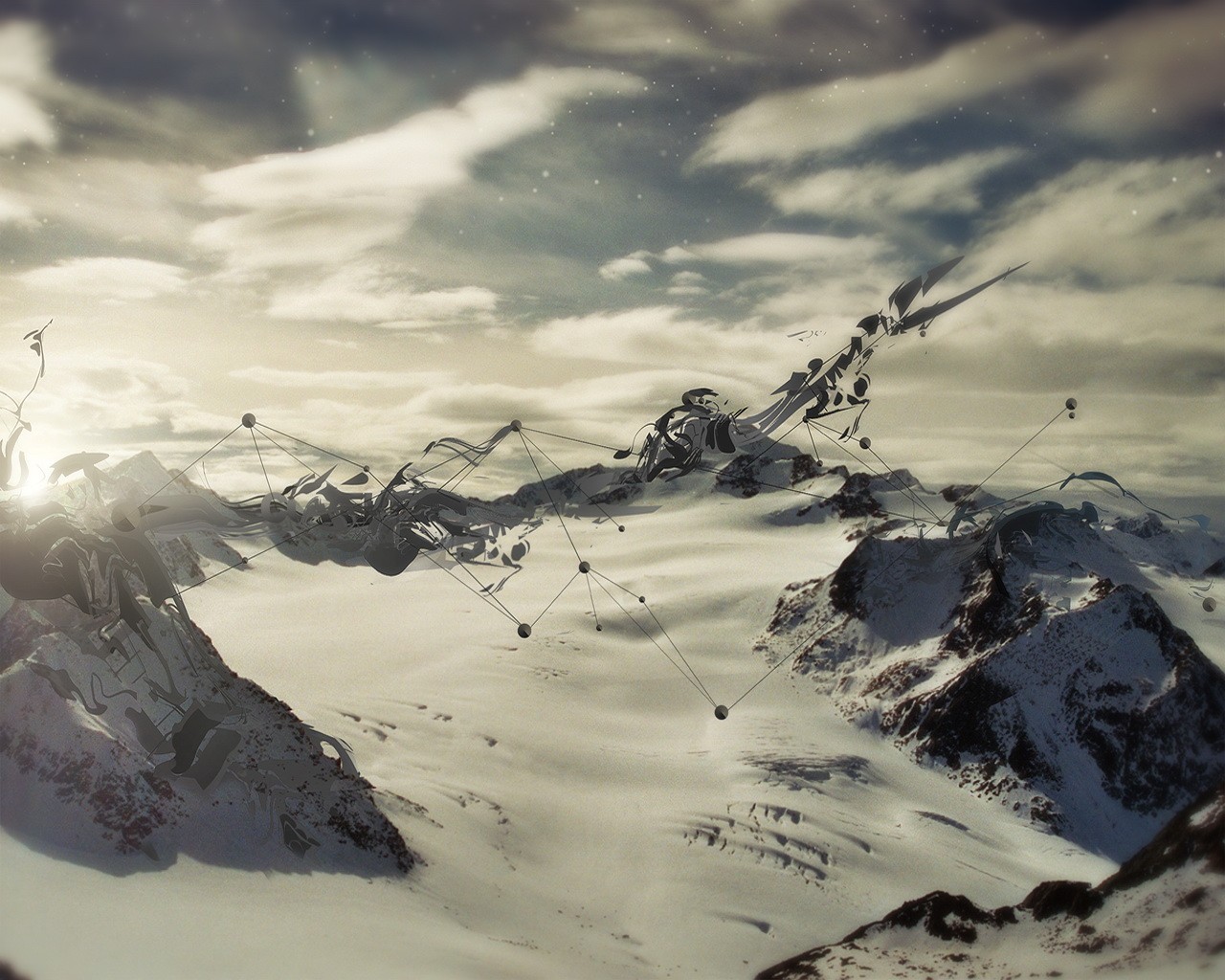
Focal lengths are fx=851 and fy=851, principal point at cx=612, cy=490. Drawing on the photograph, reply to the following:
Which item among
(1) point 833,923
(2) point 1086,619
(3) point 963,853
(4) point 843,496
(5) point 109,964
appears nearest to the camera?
(5) point 109,964

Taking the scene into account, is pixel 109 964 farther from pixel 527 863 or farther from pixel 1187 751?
pixel 1187 751

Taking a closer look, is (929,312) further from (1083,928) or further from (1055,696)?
(1055,696)

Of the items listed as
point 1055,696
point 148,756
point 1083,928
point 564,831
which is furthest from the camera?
point 1055,696

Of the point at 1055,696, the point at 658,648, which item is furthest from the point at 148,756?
the point at 658,648

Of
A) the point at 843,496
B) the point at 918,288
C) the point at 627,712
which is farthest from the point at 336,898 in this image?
the point at 843,496

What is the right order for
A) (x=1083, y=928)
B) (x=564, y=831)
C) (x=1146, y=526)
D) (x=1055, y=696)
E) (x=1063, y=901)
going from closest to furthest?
1. (x=1083, y=928)
2. (x=1063, y=901)
3. (x=564, y=831)
4. (x=1055, y=696)
5. (x=1146, y=526)

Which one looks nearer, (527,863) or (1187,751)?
(527,863)

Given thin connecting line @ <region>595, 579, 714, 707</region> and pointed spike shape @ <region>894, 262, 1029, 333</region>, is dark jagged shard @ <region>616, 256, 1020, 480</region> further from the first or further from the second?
thin connecting line @ <region>595, 579, 714, 707</region>

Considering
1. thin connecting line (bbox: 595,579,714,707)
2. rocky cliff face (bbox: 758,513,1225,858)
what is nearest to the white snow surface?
thin connecting line (bbox: 595,579,714,707)
